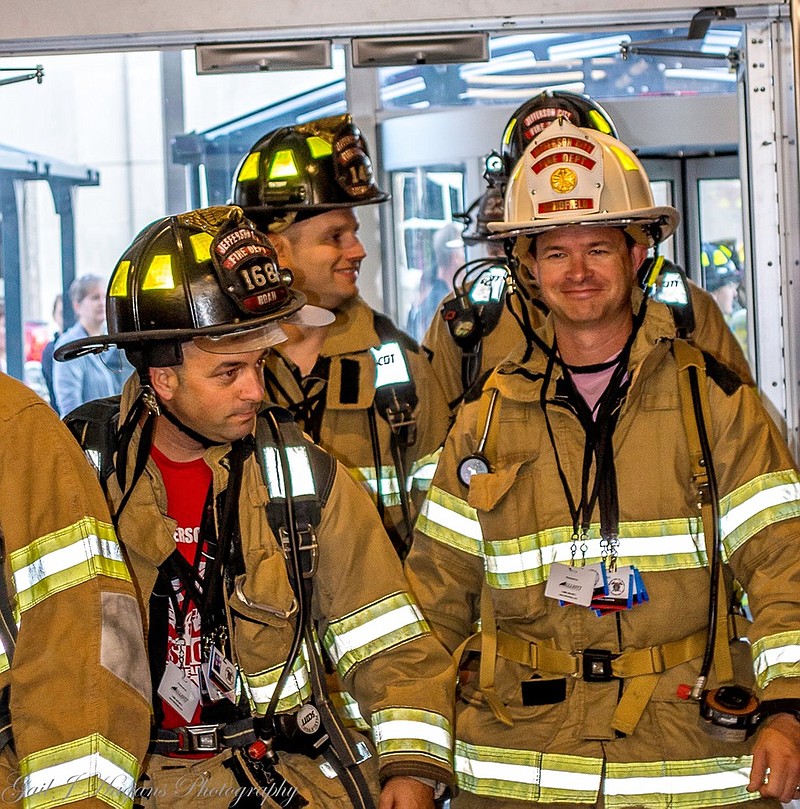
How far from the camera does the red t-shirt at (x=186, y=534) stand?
8.69 ft

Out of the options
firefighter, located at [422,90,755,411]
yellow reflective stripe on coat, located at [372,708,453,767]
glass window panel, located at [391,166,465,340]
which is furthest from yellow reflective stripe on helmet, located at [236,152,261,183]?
glass window panel, located at [391,166,465,340]

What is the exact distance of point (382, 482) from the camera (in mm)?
3961

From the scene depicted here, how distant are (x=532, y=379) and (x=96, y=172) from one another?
4.65m

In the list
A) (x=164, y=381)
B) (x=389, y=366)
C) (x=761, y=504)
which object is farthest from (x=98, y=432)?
(x=761, y=504)

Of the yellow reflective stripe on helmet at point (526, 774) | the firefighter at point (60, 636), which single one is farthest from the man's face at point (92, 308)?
the firefighter at point (60, 636)

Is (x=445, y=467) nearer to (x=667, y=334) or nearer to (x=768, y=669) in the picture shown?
(x=667, y=334)

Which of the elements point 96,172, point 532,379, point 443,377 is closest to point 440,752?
point 532,379

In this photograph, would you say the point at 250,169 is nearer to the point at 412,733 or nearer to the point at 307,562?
the point at 307,562

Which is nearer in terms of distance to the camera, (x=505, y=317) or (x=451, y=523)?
(x=451, y=523)

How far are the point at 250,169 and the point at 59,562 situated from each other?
2332 mm

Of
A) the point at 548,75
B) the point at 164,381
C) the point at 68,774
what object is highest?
the point at 548,75

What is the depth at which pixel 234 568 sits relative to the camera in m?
2.66

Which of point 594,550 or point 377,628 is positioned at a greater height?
Result: point 594,550

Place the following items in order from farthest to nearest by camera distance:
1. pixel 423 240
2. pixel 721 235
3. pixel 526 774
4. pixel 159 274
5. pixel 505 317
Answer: pixel 721 235 → pixel 423 240 → pixel 505 317 → pixel 526 774 → pixel 159 274
